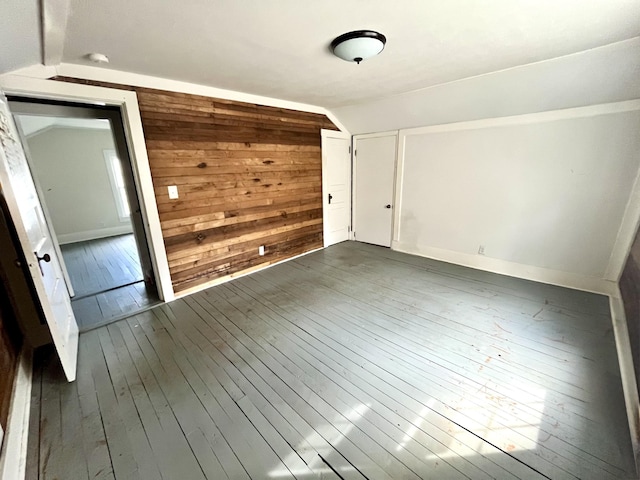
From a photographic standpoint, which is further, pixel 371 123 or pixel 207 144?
pixel 371 123

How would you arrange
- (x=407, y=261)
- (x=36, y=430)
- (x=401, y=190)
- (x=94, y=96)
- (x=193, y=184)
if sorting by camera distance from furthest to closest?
1. (x=401, y=190)
2. (x=407, y=261)
3. (x=193, y=184)
4. (x=94, y=96)
5. (x=36, y=430)

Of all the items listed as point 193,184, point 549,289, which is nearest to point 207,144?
point 193,184

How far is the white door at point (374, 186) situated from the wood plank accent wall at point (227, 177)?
2.72 feet

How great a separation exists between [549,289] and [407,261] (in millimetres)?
1690

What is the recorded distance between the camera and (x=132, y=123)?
255cm

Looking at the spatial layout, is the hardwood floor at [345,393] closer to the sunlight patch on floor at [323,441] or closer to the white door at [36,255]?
the sunlight patch on floor at [323,441]

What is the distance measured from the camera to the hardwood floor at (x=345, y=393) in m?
1.36

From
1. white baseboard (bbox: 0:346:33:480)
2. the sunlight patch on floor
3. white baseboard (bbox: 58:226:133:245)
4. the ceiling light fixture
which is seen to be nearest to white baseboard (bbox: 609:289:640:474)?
the sunlight patch on floor

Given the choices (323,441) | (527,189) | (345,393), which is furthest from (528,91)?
(323,441)

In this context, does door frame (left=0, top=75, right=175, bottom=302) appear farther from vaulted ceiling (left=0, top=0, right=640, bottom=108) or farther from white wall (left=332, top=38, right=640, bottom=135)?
white wall (left=332, top=38, right=640, bottom=135)

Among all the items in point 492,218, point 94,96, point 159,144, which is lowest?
point 492,218

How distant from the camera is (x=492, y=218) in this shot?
3553 mm

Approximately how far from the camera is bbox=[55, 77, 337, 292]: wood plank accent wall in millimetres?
2830

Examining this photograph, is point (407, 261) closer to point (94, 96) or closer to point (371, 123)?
point (371, 123)
